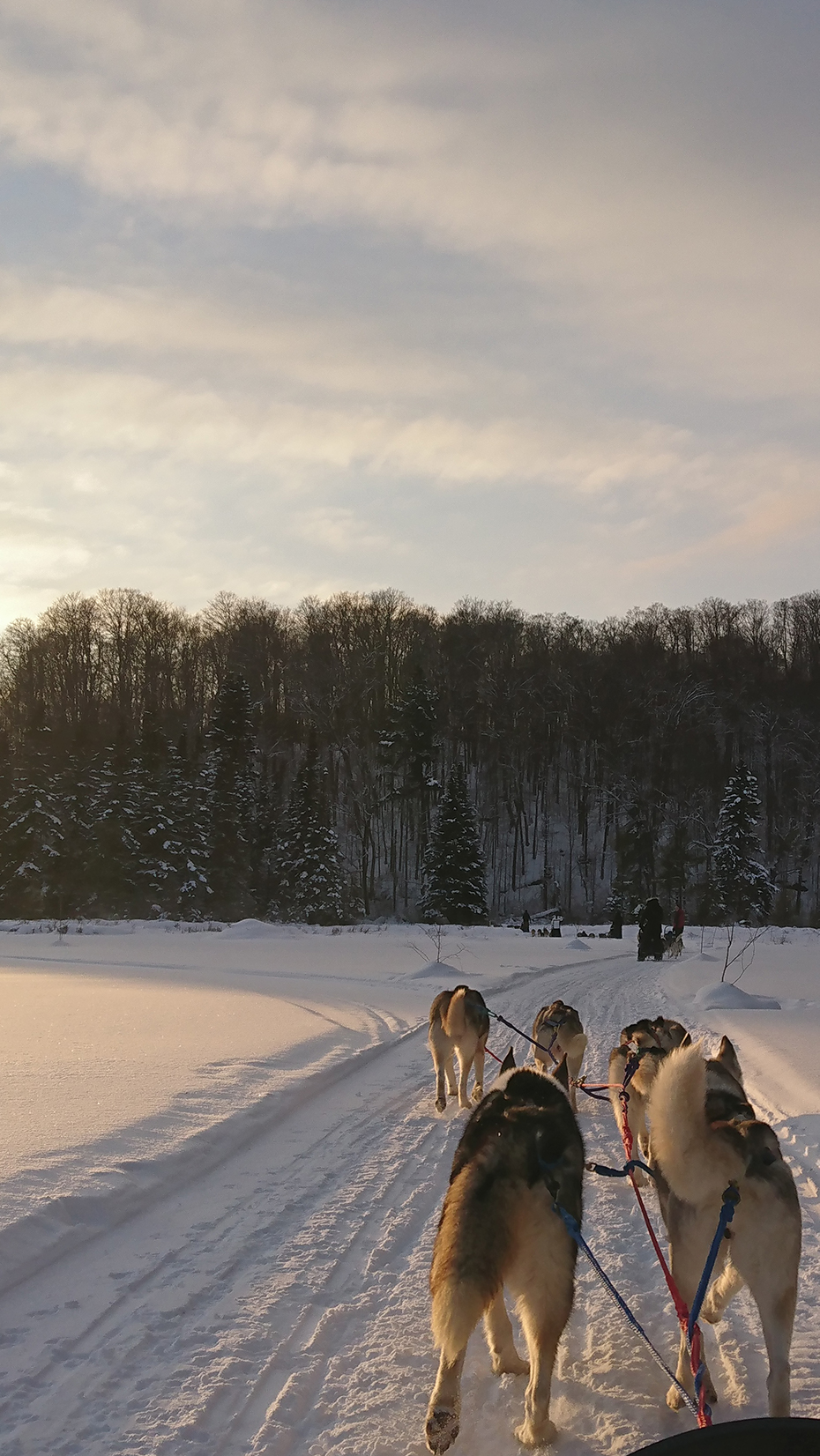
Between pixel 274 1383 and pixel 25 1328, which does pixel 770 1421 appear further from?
pixel 25 1328

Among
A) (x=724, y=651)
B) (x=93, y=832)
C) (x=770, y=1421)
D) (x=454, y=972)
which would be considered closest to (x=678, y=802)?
(x=724, y=651)

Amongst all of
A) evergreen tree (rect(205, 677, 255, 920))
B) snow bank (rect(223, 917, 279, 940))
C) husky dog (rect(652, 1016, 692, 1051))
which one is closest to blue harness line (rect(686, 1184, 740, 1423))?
husky dog (rect(652, 1016, 692, 1051))

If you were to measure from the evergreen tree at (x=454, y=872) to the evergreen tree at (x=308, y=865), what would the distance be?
490cm

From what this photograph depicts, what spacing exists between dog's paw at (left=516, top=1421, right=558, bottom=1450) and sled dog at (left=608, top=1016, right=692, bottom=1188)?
2575mm

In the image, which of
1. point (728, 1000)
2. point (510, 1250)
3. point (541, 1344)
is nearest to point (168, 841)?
point (728, 1000)

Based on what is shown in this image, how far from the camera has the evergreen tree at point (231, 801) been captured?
5091cm

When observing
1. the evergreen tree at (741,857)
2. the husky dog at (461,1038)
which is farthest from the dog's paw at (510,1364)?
the evergreen tree at (741,857)

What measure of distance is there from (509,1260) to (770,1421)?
1666mm

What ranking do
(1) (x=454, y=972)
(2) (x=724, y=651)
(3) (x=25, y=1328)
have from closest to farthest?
(3) (x=25, y=1328), (1) (x=454, y=972), (2) (x=724, y=651)

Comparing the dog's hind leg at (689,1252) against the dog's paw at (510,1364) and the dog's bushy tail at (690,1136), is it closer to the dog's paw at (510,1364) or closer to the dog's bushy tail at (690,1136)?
the dog's bushy tail at (690,1136)

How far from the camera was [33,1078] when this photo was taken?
27.6 ft

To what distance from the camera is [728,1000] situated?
16078mm

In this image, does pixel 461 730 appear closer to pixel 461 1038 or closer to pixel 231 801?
pixel 231 801

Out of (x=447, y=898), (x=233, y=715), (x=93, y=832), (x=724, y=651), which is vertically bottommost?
(x=447, y=898)
